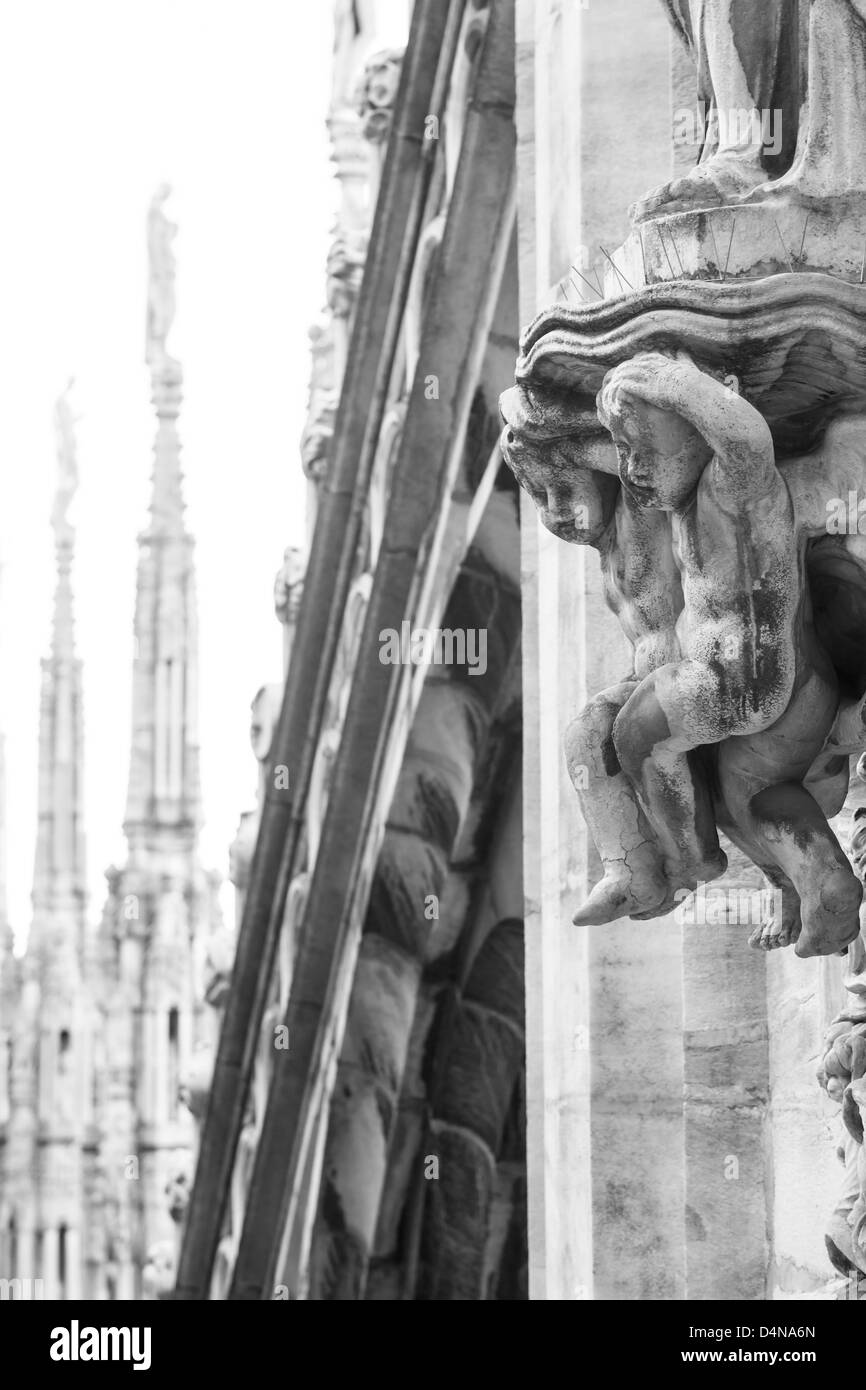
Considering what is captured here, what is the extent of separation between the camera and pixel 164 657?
3219cm

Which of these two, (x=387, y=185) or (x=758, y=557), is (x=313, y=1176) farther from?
(x=758, y=557)

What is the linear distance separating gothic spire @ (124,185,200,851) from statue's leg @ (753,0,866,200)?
27102mm

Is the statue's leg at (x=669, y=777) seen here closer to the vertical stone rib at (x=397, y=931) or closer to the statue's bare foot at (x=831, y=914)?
the statue's bare foot at (x=831, y=914)

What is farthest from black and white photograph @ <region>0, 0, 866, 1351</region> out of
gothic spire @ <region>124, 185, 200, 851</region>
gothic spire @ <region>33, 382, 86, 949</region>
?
gothic spire @ <region>33, 382, 86, 949</region>

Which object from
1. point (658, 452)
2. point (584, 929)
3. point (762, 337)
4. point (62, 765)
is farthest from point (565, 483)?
point (62, 765)

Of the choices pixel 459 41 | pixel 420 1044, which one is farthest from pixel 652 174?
pixel 420 1044

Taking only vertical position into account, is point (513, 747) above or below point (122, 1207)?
below

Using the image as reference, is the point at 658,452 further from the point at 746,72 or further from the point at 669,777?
the point at 746,72

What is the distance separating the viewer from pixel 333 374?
40.3 ft

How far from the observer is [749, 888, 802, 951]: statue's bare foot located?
436 cm

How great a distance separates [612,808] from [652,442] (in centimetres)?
53

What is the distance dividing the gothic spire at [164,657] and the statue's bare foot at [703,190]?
88.8 feet

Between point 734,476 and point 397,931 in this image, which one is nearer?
point 734,476

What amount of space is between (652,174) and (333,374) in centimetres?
507
